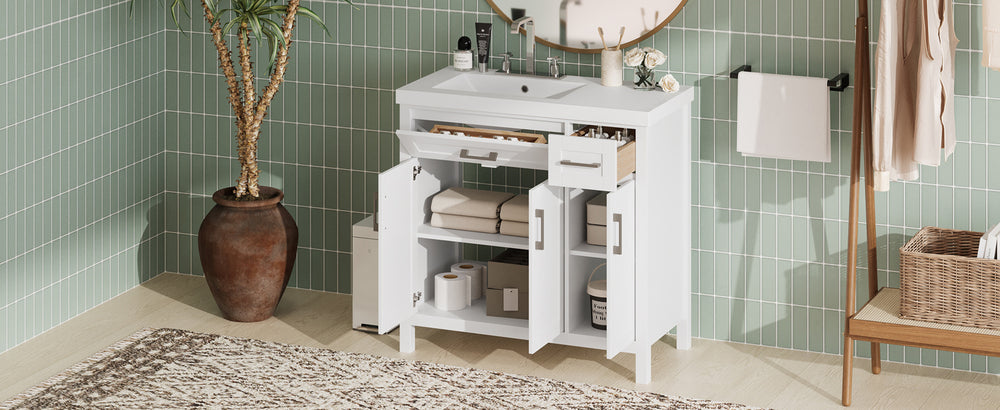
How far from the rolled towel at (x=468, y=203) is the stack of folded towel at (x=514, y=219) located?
4 centimetres

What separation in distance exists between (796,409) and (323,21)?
7.17 feet

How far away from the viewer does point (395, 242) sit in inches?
184

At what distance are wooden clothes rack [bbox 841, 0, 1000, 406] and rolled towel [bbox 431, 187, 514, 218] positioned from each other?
3.69 ft

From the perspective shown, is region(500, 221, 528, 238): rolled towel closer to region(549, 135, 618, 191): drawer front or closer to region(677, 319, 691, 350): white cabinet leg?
region(549, 135, 618, 191): drawer front

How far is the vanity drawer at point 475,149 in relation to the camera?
4.49 metres

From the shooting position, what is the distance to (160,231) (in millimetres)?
5727

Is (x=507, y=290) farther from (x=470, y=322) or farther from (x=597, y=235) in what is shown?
(x=597, y=235)

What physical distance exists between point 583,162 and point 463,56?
763mm

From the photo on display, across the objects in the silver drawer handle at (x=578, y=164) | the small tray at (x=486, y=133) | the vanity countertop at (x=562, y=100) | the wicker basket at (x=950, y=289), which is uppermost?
the vanity countertop at (x=562, y=100)

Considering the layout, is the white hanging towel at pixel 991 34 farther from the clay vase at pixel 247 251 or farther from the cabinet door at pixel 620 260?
the clay vase at pixel 247 251

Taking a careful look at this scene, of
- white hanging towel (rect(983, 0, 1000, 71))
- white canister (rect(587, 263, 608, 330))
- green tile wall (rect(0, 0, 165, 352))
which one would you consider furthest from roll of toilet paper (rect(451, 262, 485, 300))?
white hanging towel (rect(983, 0, 1000, 71))

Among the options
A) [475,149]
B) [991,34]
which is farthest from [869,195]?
[475,149]

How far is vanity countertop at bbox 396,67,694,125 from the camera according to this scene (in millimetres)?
4445

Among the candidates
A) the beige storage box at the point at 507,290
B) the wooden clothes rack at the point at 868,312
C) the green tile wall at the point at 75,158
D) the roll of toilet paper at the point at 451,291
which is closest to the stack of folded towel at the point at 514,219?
the beige storage box at the point at 507,290
